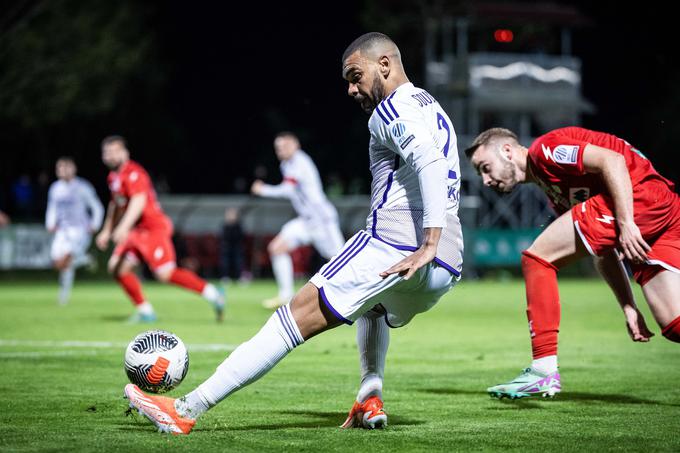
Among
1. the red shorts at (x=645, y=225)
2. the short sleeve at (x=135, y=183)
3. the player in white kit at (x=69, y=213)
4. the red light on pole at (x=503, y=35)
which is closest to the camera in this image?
the red shorts at (x=645, y=225)

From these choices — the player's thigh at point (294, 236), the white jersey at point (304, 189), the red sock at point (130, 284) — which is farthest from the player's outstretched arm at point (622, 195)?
the player's thigh at point (294, 236)

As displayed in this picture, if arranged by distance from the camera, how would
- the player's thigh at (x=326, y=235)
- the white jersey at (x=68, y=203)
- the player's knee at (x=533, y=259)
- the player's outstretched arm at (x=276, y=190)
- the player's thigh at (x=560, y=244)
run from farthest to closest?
the white jersey at (x=68, y=203) → the player's thigh at (x=326, y=235) → the player's outstretched arm at (x=276, y=190) → the player's knee at (x=533, y=259) → the player's thigh at (x=560, y=244)

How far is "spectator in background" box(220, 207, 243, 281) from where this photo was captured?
3186cm

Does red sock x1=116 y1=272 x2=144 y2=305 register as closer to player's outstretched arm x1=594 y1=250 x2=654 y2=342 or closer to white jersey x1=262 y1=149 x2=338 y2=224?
white jersey x1=262 y1=149 x2=338 y2=224

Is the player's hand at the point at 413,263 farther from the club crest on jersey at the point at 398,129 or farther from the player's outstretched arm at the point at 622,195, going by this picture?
the player's outstretched arm at the point at 622,195

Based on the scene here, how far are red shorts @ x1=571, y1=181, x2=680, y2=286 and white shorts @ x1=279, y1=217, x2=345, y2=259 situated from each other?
1178 centimetres

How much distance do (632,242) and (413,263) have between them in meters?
1.55

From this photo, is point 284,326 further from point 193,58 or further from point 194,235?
point 193,58

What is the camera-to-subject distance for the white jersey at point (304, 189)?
714 inches

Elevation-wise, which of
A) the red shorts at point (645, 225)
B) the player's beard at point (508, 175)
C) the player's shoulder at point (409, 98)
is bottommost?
the red shorts at point (645, 225)

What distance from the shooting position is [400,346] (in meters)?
11.6

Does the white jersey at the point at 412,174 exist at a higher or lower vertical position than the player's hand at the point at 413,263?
higher

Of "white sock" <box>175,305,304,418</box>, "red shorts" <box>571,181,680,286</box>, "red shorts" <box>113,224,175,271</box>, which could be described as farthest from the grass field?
"red shorts" <box>571,181,680,286</box>

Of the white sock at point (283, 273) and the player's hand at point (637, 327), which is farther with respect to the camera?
the white sock at point (283, 273)
